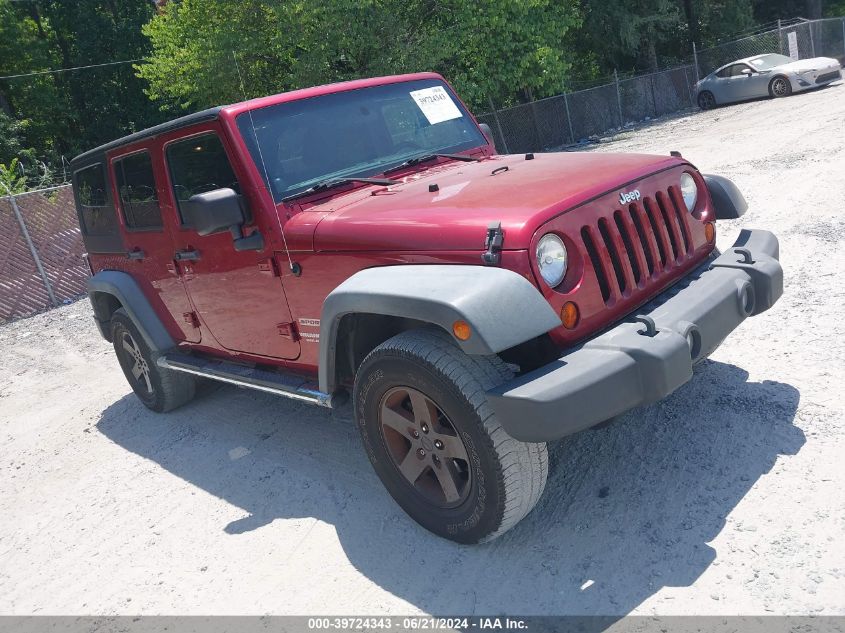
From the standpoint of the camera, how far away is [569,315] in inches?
123

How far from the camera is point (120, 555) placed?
399cm

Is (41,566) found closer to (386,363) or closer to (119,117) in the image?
(386,363)

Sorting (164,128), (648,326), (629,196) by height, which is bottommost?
(648,326)

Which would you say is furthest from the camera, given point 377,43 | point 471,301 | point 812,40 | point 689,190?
point 812,40

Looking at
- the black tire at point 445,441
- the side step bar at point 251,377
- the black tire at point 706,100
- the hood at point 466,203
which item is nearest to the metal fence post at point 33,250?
the side step bar at point 251,377

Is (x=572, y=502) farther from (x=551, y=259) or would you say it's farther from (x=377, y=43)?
(x=377, y=43)

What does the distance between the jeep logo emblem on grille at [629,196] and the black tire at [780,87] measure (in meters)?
18.7

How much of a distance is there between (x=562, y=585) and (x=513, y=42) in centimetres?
1819

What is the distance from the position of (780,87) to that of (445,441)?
1989 centimetres

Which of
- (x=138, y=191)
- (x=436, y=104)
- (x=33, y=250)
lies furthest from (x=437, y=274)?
(x=33, y=250)

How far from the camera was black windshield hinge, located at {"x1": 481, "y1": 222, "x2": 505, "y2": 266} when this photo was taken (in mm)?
3000

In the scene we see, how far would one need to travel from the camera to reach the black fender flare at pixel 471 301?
2.80 meters

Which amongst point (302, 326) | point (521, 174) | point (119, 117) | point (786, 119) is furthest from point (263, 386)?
point (119, 117)

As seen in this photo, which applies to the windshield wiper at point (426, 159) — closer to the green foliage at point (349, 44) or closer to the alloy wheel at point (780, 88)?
the green foliage at point (349, 44)
